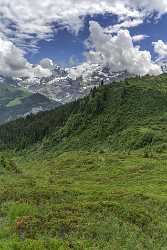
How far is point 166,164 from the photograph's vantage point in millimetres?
112562

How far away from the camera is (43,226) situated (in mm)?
25266

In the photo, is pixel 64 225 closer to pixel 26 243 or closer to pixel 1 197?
pixel 26 243

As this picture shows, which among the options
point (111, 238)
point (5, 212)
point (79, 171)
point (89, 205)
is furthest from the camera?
point (79, 171)

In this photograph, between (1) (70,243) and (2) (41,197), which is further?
(2) (41,197)

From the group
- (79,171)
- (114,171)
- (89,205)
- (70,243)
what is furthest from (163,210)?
(79,171)

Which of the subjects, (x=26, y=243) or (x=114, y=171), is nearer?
(x=26, y=243)

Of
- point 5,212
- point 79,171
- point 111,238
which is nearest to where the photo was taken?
point 111,238

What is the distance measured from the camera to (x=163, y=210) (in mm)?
37344

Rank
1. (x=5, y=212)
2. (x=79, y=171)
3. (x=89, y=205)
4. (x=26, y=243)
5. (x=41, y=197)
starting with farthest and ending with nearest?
(x=79, y=171)
(x=41, y=197)
(x=89, y=205)
(x=5, y=212)
(x=26, y=243)

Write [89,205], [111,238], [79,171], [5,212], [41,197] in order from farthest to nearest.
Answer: [79,171], [41,197], [89,205], [5,212], [111,238]

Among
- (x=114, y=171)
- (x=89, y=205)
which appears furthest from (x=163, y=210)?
(x=114, y=171)

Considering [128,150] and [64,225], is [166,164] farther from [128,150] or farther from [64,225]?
[64,225]

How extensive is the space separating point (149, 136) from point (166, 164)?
66.6 meters

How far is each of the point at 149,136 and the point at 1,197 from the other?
14811cm
